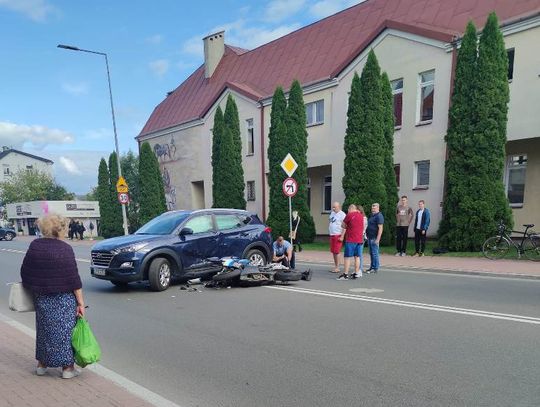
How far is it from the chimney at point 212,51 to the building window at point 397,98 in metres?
16.9

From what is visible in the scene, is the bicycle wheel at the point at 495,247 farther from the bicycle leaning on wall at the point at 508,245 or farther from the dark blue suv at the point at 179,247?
the dark blue suv at the point at 179,247

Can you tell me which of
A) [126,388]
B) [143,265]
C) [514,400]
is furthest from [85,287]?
[514,400]

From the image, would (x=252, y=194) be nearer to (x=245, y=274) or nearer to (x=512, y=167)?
(x=512, y=167)

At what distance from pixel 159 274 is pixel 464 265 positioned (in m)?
8.02

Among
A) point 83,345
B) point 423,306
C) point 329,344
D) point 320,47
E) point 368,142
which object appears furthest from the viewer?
point 320,47

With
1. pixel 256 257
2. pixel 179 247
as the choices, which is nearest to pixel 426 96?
pixel 256 257

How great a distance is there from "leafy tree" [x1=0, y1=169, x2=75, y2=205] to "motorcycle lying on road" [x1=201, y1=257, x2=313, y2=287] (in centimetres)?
6992

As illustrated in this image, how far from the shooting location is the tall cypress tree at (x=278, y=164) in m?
20.5

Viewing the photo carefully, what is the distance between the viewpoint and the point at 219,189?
80.8ft

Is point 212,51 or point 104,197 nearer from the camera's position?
point 212,51

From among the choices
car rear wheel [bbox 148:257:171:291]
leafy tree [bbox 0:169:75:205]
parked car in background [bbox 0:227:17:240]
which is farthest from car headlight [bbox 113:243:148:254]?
leafy tree [bbox 0:169:75:205]

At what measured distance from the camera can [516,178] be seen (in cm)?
1619

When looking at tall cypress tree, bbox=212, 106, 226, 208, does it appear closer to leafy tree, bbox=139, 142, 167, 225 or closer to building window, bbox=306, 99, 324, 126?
building window, bbox=306, 99, 324, 126

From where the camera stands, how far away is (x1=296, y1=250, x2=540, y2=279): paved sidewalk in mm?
9883
